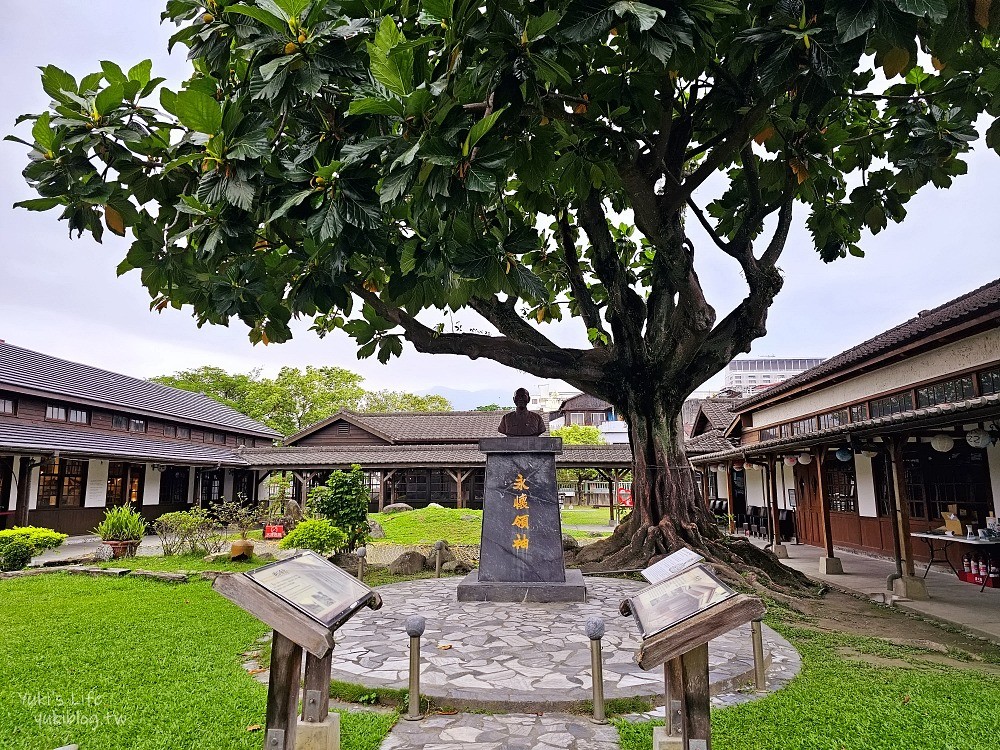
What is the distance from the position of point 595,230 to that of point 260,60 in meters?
6.45

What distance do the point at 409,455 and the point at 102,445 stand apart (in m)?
10.8

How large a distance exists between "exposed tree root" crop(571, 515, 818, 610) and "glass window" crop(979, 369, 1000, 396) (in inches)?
155

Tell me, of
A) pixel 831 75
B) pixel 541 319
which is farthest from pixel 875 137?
pixel 541 319

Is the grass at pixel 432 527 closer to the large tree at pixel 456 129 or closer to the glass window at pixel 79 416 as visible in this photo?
the glass window at pixel 79 416

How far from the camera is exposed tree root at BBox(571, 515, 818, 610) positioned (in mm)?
9109

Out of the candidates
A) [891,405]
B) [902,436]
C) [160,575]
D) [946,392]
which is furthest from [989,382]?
[160,575]

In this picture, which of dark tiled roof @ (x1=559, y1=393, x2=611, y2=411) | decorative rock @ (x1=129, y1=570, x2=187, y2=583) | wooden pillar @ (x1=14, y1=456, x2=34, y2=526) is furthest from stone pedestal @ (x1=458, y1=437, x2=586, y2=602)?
dark tiled roof @ (x1=559, y1=393, x2=611, y2=411)

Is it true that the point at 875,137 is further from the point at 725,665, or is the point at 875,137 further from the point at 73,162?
the point at 73,162

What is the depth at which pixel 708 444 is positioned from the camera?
22.7 metres

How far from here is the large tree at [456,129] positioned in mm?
3318

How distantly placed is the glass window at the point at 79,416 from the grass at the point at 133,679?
1325 centimetres

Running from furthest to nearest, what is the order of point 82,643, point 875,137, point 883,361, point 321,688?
point 883,361 → point 875,137 → point 82,643 → point 321,688

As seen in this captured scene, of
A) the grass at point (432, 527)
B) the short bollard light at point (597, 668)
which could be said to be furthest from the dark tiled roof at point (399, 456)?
the short bollard light at point (597, 668)

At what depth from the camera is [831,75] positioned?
3631mm
